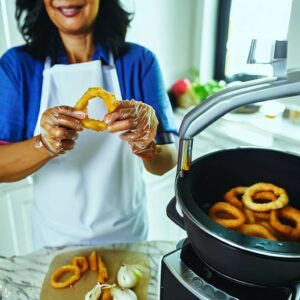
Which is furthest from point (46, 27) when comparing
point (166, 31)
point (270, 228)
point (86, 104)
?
point (270, 228)

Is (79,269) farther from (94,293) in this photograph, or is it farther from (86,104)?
(86,104)

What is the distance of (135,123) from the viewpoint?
704mm

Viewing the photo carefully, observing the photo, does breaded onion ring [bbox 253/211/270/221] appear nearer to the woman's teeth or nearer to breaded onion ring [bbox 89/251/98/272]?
breaded onion ring [bbox 89/251/98/272]

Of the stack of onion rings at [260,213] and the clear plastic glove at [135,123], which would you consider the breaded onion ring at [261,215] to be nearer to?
the stack of onion rings at [260,213]

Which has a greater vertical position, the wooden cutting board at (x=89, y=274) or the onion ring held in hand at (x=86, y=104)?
the onion ring held in hand at (x=86, y=104)

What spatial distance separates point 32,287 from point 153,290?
0.88ft

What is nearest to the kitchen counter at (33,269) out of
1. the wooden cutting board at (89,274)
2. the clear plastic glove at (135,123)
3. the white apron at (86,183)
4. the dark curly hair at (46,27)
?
the wooden cutting board at (89,274)

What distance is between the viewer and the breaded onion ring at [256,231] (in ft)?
1.63

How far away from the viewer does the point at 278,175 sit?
622 millimetres

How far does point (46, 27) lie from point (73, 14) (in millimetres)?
73

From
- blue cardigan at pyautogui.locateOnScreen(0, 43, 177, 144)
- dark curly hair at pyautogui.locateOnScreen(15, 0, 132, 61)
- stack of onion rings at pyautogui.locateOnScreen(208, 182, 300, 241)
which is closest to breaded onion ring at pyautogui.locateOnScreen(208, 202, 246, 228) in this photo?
stack of onion rings at pyautogui.locateOnScreen(208, 182, 300, 241)

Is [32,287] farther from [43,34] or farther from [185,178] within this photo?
[43,34]

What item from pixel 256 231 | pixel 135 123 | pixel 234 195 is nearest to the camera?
pixel 256 231

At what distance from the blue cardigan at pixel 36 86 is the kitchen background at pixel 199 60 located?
50 mm
